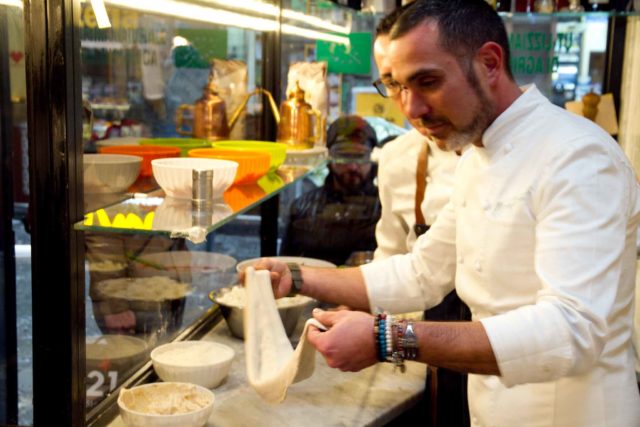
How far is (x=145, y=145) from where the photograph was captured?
2482 mm

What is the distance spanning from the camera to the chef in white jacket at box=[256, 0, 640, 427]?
1623 mm

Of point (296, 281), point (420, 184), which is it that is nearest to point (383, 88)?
point (420, 184)

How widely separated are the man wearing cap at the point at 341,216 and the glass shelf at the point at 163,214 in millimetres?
1809

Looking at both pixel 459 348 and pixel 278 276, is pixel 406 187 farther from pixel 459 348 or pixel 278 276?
pixel 459 348

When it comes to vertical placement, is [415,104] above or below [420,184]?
above

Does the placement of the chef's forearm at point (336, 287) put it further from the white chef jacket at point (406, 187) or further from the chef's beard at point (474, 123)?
the white chef jacket at point (406, 187)

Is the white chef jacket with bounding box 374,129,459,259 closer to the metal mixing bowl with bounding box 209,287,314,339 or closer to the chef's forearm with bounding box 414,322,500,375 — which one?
the metal mixing bowl with bounding box 209,287,314,339

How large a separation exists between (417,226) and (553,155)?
1.25m

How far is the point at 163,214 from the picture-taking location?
6.22 ft

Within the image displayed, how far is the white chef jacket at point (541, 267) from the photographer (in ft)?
5.31

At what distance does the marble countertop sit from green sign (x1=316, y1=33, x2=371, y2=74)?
205 cm

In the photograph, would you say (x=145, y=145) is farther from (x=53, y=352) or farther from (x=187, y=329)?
(x=53, y=352)

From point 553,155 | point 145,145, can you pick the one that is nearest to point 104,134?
point 145,145

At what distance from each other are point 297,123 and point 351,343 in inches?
67.7
